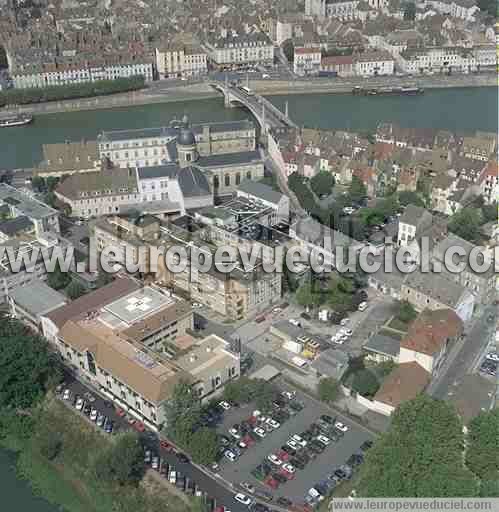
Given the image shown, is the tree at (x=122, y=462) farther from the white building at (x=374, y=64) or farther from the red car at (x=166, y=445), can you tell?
the white building at (x=374, y=64)

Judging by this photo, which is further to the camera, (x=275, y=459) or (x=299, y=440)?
(x=299, y=440)

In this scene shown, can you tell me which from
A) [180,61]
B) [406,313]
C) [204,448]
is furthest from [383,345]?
[180,61]

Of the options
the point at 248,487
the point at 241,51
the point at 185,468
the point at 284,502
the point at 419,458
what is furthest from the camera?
the point at 241,51

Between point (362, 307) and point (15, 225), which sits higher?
point (15, 225)

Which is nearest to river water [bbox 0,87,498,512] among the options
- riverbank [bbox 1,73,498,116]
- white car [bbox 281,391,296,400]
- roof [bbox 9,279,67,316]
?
riverbank [bbox 1,73,498,116]

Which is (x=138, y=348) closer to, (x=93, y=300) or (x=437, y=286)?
(x=93, y=300)

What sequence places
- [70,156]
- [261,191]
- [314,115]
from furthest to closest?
[314,115] < [70,156] < [261,191]

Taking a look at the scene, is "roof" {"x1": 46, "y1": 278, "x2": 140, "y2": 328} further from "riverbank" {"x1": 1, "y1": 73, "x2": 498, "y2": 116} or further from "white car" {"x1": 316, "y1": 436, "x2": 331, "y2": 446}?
"riverbank" {"x1": 1, "y1": 73, "x2": 498, "y2": 116}
